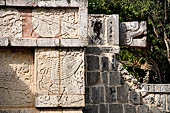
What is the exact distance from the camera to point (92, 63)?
7359 mm

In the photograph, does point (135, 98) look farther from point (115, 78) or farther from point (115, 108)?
point (115, 78)

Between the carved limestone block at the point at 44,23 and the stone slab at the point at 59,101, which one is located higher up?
the carved limestone block at the point at 44,23

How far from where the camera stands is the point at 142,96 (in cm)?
749

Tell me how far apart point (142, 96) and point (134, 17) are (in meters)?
10.8

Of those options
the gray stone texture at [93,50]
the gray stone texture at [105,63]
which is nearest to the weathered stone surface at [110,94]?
the gray stone texture at [105,63]

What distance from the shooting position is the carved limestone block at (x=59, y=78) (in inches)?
247

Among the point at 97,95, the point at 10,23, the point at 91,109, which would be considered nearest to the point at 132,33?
the point at 97,95

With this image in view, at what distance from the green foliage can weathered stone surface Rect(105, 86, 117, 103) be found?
961cm

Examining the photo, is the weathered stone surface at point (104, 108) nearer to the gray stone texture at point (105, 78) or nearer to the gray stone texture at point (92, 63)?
the gray stone texture at point (105, 78)

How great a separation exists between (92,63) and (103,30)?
2.14 feet

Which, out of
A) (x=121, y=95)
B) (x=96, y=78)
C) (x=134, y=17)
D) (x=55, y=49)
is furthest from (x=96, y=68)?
(x=134, y=17)

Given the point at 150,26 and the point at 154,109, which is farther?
the point at 150,26

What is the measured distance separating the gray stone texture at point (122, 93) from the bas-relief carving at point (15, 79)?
1743mm

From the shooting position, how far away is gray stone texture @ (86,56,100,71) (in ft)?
24.1
